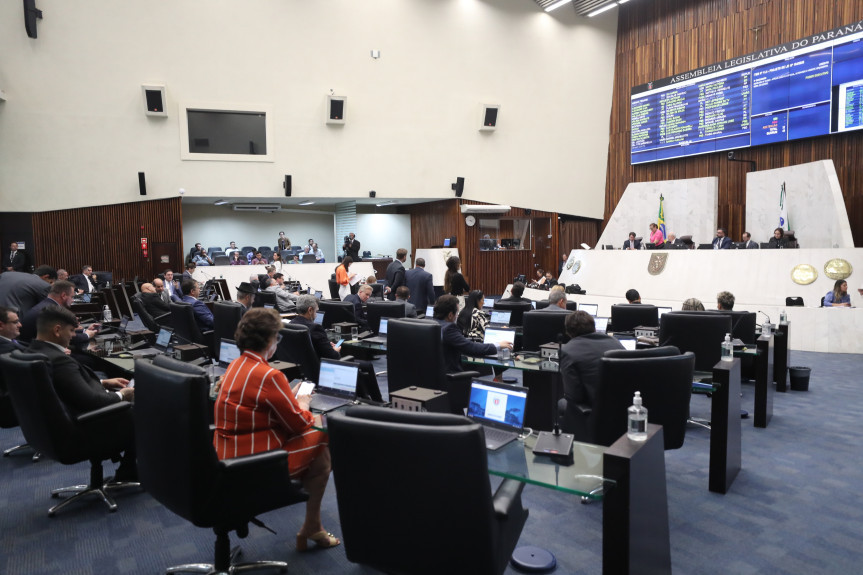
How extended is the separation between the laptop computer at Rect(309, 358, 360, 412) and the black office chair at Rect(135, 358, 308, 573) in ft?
2.40

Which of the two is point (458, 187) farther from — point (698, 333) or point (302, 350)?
point (302, 350)

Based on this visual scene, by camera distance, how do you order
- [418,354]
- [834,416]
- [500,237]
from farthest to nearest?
1. [500,237]
2. [834,416]
3. [418,354]

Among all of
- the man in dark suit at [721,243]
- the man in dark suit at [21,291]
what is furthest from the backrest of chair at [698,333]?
the man in dark suit at [721,243]

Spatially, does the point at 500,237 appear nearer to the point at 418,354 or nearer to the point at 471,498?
the point at 418,354

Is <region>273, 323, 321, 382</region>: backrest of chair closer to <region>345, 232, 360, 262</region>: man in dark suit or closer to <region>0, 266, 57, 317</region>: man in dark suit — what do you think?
<region>0, 266, 57, 317</region>: man in dark suit

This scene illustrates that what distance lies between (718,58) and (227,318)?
13544 mm

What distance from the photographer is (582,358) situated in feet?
12.3

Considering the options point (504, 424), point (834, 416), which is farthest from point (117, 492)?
point (834, 416)

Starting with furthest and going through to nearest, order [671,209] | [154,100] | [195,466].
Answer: [671,209] < [154,100] < [195,466]

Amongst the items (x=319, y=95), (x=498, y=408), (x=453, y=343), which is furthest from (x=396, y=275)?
(x=498, y=408)

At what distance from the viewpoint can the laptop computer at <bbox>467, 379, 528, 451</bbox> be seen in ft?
9.11

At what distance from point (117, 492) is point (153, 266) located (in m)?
11.4

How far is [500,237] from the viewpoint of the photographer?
55.8 feet

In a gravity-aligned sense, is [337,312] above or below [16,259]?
below
